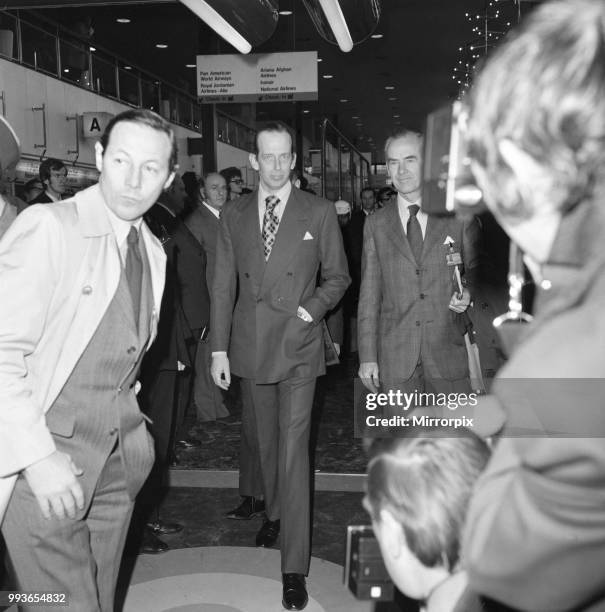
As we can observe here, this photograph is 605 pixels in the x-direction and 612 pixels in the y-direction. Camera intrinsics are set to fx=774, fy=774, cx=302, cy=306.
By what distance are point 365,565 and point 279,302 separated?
2317 millimetres

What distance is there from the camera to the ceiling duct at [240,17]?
3.95 m

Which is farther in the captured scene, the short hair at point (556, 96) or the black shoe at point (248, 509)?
the black shoe at point (248, 509)

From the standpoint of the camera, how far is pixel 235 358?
349 centimetres

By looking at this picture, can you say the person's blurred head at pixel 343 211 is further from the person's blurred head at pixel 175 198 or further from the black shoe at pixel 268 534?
the black shoe at pixel 268 534

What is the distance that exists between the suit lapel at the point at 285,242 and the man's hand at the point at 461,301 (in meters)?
0.65

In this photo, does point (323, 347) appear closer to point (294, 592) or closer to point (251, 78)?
point (294, 592)

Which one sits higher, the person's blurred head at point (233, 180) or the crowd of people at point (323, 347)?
the person's blurred head at point (233, 180)

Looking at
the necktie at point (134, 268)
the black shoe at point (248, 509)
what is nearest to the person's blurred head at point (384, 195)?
the black shoe at point (248, 509)

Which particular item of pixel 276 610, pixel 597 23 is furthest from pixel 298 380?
pixel 597 23

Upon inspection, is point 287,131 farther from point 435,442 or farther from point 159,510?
point 435,442

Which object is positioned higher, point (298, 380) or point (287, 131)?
point (287, 131)

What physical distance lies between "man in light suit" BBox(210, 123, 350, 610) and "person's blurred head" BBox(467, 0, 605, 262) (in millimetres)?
2530

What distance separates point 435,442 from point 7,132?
221 centimetres

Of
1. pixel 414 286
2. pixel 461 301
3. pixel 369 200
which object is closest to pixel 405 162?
pixel 414 286
